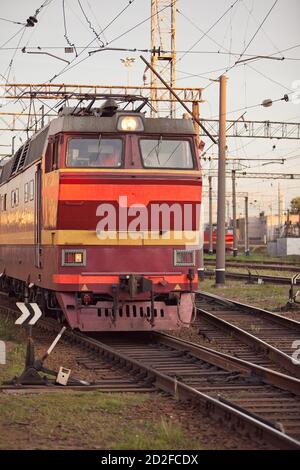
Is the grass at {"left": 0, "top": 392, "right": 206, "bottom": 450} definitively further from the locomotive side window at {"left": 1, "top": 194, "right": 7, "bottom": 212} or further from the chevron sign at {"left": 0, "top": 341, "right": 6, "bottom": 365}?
the locomotive side window at {"left": 1, "top": 194, "right": 7, "bottom": 212}

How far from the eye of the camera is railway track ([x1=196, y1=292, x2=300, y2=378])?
40.3ft

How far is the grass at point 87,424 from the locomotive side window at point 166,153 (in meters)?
5.47

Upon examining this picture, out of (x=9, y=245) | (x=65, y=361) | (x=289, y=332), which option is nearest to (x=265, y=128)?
(x=9, y=245)

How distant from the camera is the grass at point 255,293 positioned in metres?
21.6

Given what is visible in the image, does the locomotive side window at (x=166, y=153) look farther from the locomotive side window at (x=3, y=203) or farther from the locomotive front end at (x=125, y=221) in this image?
the locomotive side window at (x=3, y=203)

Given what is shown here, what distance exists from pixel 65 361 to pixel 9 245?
26.8 feet

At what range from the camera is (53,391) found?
9.73 meters

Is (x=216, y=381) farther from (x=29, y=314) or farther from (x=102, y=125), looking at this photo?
(x=102, y=125)

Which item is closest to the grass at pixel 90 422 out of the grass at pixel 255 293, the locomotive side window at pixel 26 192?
the locomotive side window at pixel 26 192

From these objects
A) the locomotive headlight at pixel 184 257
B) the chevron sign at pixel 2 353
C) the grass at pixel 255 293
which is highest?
the locomotive headlight at pixel 184 257

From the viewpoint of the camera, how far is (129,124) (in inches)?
556

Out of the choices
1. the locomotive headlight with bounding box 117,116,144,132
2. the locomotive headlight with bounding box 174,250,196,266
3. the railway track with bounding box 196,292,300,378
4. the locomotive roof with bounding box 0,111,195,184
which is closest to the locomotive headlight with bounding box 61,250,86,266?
the locomotive headlight with bounding box 174,250,196,266

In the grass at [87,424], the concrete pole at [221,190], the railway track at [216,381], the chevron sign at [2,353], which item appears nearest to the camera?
the grass at [87,424]
